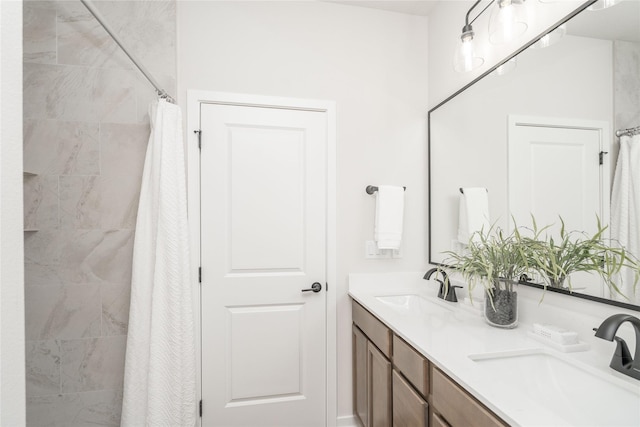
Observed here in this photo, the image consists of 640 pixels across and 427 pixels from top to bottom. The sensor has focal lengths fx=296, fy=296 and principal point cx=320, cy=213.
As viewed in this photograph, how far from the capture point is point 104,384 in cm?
160

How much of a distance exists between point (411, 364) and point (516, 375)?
1.15ft

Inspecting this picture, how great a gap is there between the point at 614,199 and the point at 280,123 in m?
1.60

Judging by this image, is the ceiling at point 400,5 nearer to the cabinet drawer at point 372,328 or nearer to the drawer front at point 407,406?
the cabinet drawer at point 372,328

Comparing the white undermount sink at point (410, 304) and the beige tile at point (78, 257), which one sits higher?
the beige tile at point (78, 257)

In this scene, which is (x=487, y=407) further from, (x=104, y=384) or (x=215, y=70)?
(x=215, y=70)

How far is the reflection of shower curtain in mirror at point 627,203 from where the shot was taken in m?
0.93

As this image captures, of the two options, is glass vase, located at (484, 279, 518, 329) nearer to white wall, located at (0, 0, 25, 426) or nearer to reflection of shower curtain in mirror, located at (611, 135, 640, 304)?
reflection of shower curtain in mirror, located at (611, 135, 640, 304)

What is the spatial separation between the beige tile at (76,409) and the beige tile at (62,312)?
0.32m

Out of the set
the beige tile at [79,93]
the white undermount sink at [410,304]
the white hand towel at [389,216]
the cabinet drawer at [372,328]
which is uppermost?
the beige tile at [79,93]

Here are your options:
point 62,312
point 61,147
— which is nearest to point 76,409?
point 62,312

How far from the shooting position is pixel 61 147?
1.57 m

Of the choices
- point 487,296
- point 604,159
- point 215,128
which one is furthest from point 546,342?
point 215,128

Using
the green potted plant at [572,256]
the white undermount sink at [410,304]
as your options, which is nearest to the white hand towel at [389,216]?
the white undermount sink at [410,304]

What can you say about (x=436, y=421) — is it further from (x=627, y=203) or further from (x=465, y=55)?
(x=465, y=55)
